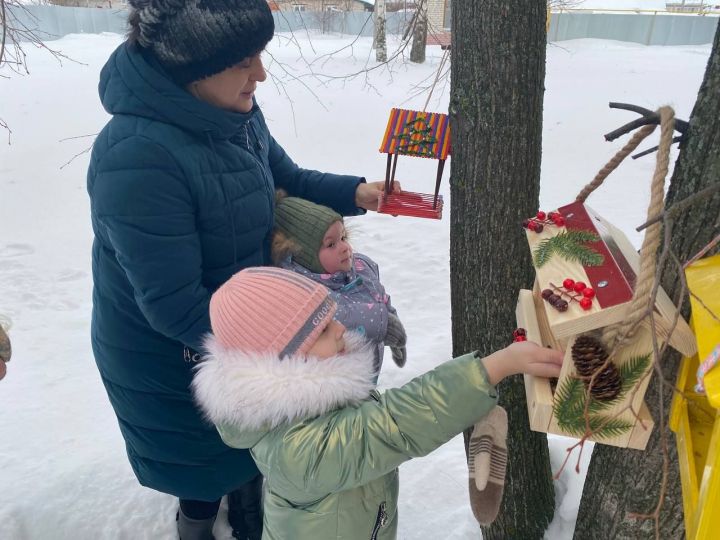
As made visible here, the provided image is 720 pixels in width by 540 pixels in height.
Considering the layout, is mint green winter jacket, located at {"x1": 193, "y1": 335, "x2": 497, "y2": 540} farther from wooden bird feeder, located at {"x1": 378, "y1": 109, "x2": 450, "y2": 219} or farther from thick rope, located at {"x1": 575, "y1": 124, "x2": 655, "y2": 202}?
wooden bird feeder, located at {"x1": 378, "y1": 109, "x2": 450, "y2": 219}

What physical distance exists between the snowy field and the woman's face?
84cm

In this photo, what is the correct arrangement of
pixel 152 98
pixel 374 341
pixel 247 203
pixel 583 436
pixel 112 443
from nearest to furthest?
pixel 583 436
pixel 152 98
pixel 247 203
pixel 374 341
pixel 112 443

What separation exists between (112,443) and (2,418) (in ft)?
2.31

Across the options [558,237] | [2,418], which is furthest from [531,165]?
[2,418]

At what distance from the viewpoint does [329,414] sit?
1.25 m

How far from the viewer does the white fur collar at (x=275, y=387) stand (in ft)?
3.97

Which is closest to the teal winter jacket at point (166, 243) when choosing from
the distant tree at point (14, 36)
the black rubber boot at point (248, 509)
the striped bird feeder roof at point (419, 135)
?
the black rubber boot at point (248, 509)

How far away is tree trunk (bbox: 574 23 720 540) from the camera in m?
1.09

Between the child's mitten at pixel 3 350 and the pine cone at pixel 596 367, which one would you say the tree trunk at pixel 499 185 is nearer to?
the pine cone at pixel 596 367

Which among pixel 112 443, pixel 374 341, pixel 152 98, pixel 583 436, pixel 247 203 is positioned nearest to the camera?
pixel 583 436

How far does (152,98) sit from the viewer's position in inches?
57.1

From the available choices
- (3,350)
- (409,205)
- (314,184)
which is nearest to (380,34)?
(314,184)

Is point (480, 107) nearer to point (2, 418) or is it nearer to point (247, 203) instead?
point (247, 203)

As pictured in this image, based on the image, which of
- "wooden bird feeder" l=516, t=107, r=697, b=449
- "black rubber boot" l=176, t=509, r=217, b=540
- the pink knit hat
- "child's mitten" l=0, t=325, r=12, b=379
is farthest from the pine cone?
"black rubber boot" l=176, t=509, r=217, b=540
